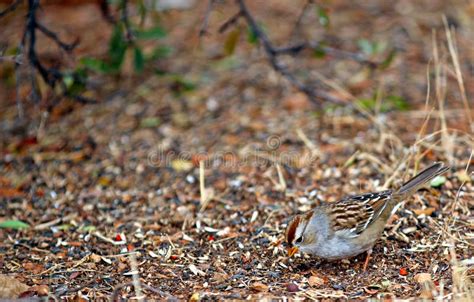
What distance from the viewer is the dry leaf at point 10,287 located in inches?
155

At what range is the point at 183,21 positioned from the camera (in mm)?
8266

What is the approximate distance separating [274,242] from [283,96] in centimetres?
239

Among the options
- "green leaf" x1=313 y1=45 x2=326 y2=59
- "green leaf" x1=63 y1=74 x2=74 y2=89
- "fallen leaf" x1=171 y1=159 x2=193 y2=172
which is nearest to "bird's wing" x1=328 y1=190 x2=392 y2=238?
"fallen leaf" x1=171 y1=159 x2=193 y2=172

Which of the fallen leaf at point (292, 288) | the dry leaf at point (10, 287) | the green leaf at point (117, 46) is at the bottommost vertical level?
the fallen leaf at point (292, 288)

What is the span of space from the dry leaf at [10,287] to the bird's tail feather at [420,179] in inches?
96.0

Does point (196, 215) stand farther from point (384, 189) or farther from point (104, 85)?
point (104, 85)

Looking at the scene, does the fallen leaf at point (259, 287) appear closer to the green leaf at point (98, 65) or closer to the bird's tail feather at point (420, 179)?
the bird's tail feather at point (420, 179)

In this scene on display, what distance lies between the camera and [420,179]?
4.69m

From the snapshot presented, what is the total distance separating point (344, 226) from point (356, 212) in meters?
0.14

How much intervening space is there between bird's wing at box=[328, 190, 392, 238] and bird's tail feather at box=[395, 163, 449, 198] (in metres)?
0.10

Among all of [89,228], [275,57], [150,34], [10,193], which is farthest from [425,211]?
[10,193]

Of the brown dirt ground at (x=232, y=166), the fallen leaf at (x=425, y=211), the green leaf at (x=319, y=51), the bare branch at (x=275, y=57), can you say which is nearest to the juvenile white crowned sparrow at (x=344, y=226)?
the brown dirt ground at (x=232, y=166)

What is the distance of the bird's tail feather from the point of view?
4.67 m

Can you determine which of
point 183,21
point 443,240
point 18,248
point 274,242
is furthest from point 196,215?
point 183,21
